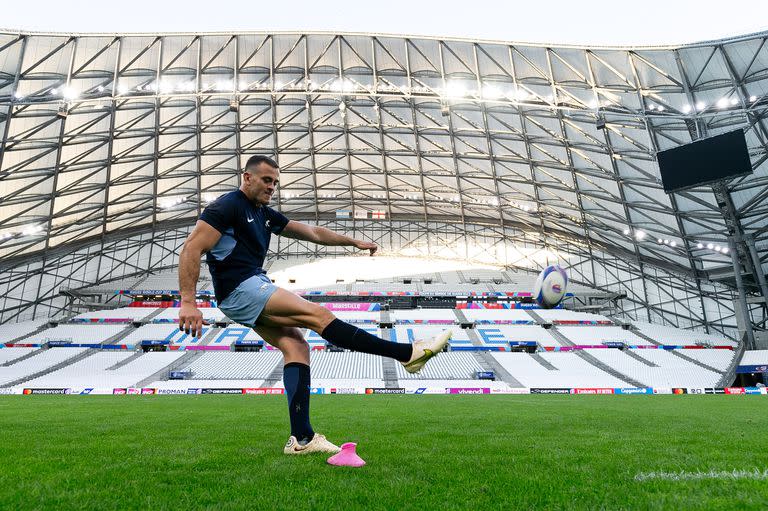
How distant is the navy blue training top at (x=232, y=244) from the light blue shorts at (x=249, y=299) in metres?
0.05

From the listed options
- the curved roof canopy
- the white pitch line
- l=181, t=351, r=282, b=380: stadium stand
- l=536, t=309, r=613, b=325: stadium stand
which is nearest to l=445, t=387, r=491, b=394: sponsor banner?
l=181, t=351, r=282, b=380: stadium stand

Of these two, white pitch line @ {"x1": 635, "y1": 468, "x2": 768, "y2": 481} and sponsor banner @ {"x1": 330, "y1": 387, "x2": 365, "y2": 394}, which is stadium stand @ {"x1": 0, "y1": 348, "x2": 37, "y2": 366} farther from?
white pitch line @ {"x1": 635, "y1": 468, "x2": 768, "y2": 481}

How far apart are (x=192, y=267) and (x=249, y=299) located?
0.47m

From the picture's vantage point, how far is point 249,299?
3781 mm

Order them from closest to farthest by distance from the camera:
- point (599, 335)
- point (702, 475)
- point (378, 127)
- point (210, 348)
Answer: point (702, 475) → point (378, 127) → point (210, 348) → point (599, 335)

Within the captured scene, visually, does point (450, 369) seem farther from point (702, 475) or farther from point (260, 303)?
point (702, 475)

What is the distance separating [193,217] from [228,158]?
11288 millimetres

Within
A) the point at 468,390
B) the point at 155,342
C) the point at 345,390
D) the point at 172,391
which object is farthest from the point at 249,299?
the point at 155,342

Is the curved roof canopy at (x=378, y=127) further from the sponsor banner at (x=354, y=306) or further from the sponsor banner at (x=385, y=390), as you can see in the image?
the sponsor banner at (x=385, y=390)

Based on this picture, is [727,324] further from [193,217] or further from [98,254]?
[98,254]

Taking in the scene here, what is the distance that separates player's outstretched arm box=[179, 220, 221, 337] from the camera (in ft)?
11.7

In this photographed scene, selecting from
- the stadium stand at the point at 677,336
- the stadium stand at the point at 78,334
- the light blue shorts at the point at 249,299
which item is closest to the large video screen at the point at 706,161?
the stadium stand at the point at 677,336

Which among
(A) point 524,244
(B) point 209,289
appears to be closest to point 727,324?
(A) point 524,244

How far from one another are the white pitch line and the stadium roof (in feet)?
79.2
